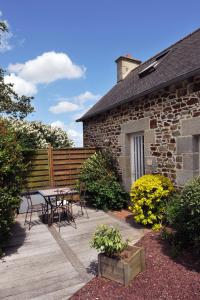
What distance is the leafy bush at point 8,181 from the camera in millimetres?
4523

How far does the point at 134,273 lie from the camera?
3641 millimetres

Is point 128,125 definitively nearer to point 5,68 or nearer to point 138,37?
point 138,37

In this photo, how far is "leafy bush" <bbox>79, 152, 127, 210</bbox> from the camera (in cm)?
813

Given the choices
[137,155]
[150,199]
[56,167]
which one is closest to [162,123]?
[137,155]

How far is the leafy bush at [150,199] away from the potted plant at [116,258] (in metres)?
2.06

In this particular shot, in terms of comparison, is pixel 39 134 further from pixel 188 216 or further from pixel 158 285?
pixel 158 285

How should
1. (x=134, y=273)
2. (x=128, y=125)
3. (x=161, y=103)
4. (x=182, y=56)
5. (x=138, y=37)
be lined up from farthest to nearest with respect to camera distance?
(x=138, y=37) < (x=128, y=125) < (x=182, y=56) < (x=161, y=103) < (x=134, y=273)

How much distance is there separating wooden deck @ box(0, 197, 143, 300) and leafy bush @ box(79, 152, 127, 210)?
152cm

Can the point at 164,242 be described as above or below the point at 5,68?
below

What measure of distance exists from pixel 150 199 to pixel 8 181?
10.3ft

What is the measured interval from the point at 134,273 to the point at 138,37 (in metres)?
8.19

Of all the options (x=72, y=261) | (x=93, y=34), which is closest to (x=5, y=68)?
(x=93, y=34)

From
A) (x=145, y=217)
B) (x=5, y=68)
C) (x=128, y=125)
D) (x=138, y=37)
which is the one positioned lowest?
(x=145, y=217)

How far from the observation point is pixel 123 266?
3486 millimetres
